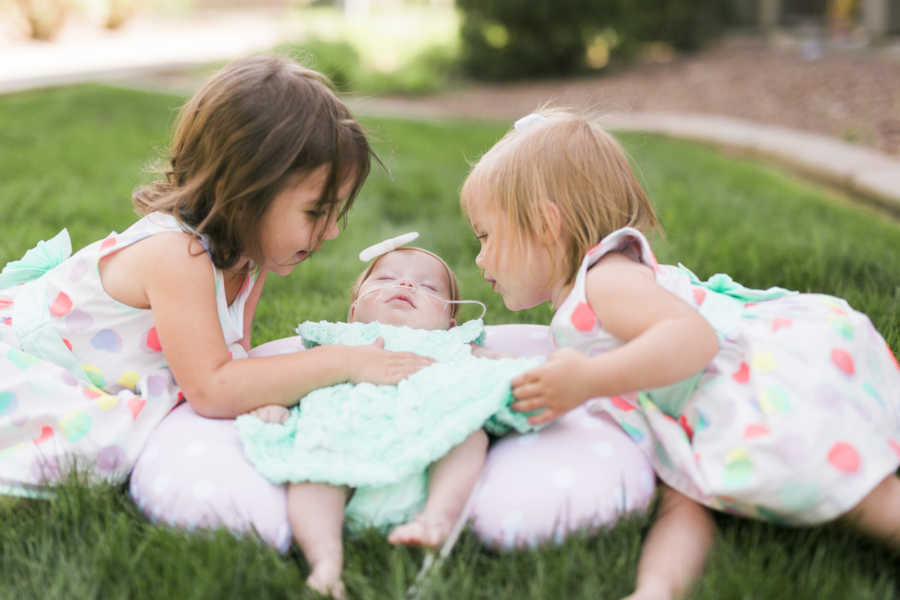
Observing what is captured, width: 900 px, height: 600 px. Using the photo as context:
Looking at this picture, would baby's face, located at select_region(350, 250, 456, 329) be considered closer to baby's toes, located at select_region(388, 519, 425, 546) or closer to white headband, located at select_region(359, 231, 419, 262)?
white headband, located at select_region(359, 231, 419, 262)

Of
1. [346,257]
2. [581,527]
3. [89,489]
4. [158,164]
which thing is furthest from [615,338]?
[346,257]

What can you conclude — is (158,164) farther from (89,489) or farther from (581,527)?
(581,527)

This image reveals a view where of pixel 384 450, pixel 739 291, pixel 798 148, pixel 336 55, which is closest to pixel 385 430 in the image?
pixel 384 450

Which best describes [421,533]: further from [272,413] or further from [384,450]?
[272,413]

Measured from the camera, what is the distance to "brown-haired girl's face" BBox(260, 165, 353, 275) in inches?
82.7

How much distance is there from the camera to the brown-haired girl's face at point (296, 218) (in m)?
2.10

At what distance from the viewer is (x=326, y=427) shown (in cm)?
192

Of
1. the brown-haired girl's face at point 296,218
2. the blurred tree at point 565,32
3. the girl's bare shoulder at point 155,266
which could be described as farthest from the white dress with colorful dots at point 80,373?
the blurred tree at point 565,32

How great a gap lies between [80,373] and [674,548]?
4.55ft

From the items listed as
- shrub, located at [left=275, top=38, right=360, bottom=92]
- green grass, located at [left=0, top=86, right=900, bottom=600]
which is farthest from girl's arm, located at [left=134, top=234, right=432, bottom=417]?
shrub, located at [left=275, top=38, right=360, bottom=92]

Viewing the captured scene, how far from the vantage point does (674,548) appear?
172cm

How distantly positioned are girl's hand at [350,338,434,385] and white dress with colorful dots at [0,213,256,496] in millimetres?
358

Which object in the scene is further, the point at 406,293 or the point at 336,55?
the point at 336,55

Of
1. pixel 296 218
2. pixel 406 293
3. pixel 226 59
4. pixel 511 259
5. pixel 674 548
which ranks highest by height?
pixel 296 218
